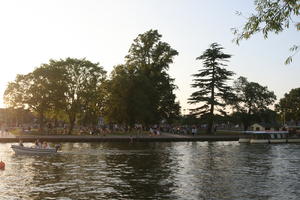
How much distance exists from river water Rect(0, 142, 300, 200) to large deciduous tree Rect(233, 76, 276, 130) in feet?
278

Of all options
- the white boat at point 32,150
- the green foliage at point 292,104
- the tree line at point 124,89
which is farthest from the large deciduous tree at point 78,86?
the green foliage at point 292,104

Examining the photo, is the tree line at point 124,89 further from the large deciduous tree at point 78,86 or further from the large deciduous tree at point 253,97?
the large deciduous tree at point 253,97

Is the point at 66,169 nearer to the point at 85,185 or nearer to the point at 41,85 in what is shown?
the point at 85,185

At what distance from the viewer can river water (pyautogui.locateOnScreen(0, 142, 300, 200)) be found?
2858 centimetres

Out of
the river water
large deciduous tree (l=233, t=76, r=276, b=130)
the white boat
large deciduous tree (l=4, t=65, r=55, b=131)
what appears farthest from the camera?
large deciduous tree (l=233, t=76, r=276, b=130)

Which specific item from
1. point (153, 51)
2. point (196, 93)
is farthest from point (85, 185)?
point (153, 51)

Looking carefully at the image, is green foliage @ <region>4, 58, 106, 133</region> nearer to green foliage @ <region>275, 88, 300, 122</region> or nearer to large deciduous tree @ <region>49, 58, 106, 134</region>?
large deciduous tree @ <region>49, 58, 106, 134</region>

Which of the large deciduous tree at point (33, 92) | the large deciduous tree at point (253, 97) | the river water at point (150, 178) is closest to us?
the river water at point (150, 178)

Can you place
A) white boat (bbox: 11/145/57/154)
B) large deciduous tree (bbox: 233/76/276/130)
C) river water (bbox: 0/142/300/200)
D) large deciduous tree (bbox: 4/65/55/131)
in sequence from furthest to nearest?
large deciduous tree (bbox: 233/76/276/130), large deciduous tree (bbox: 4/65/55/131), white boat (bbox: 11/145/57/154), river water (bbox: 0/142/300/200)

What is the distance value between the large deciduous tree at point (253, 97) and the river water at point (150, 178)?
84.8m

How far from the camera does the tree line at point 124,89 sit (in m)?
101

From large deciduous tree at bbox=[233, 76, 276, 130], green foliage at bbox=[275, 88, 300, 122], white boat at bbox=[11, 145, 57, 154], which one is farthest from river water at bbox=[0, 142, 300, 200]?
green foliage at bbox=[275, 88, 300, 122]

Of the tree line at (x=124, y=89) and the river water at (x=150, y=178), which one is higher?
the tree line at (x=124, y=89)

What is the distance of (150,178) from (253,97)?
108m
